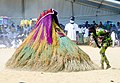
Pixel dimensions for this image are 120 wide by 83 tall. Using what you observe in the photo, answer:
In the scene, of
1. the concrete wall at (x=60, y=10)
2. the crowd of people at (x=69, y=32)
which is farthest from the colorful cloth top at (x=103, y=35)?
the concrete wall at (x=60, y=10)

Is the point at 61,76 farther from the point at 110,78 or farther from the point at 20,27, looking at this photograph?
the point at 20,27

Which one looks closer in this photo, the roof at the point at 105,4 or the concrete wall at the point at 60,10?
the roof at the point at 105,4

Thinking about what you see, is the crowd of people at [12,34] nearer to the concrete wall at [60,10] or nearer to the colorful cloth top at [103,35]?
the concrete wall at [60,10]

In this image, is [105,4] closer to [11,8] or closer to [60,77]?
[11,8]

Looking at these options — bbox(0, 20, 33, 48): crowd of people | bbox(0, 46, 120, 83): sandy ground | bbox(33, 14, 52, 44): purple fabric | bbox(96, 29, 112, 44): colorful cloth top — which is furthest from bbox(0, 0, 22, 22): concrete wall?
bbox(0, 46, 120, 83): sandy ground

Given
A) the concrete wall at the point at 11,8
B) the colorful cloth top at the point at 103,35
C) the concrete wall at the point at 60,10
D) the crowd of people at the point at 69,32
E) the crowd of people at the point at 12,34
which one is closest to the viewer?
the colorful cloth top at the point at 103,35

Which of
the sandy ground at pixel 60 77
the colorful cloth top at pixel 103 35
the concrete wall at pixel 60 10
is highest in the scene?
the concrete wall at pixel 60 10

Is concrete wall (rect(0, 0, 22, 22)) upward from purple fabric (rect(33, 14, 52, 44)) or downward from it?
upward

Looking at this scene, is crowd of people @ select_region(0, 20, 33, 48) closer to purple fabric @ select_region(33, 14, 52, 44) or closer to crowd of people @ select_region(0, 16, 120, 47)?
crowd of people @ select_region(0, 16, 120, 47)

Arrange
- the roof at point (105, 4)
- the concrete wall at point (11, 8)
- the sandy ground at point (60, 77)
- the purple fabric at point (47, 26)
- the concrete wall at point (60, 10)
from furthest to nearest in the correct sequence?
1. the concrete wall at point (60, 10)
2. the concrete wall at point (11, 8)
3. the roof at point (105, 4)
4. the purple fabric at point (47, 26)
5. the sandy ground at point (60, 77)

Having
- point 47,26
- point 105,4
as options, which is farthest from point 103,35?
point 105,4

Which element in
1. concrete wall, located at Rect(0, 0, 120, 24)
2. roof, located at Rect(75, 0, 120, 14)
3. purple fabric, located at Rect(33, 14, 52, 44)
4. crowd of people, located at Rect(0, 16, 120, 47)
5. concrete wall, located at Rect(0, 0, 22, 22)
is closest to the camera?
purple fabric, located at Rect(33, 14, 52, 44)

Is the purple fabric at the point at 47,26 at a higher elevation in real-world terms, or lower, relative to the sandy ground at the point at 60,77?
higher

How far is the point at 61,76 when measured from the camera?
9.77 meters
